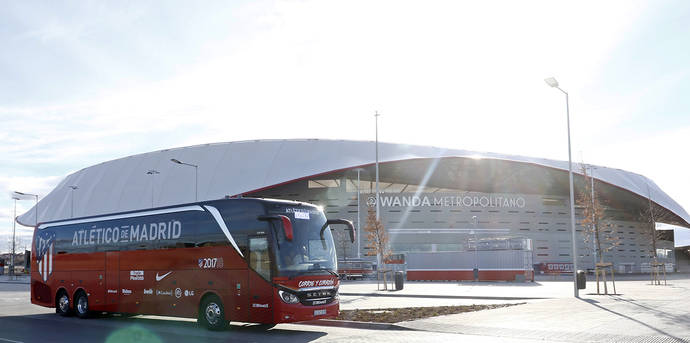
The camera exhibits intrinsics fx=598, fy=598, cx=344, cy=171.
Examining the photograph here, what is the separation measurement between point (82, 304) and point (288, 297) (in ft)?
30.4

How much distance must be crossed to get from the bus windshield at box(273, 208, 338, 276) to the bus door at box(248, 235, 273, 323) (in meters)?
0.31

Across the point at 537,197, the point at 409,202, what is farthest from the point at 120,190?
the point at 537,197

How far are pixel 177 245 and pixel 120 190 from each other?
66033 mm

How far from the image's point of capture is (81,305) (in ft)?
64.8

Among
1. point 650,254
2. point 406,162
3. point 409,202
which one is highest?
point 406,162

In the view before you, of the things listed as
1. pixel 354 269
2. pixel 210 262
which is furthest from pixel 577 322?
pixel 354 269

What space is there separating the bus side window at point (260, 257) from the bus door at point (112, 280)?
5.92 meters

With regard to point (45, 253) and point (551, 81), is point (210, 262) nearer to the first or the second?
point (45, 253)

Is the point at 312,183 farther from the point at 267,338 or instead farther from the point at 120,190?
the point at 267,338

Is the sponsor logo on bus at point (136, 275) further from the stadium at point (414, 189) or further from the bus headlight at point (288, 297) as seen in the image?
the stadium at point (414, 189)

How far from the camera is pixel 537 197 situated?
71.1 m

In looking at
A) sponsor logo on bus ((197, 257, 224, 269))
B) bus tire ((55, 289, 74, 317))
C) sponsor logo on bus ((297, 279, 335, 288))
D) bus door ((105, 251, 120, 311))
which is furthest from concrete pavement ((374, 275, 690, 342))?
bus tire ((55, 289, 74, 317))

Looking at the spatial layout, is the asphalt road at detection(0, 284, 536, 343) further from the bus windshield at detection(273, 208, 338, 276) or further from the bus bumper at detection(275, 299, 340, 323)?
the bus windshield at detection(273, 208, 338, 276)

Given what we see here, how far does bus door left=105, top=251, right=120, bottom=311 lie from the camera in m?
18.2
